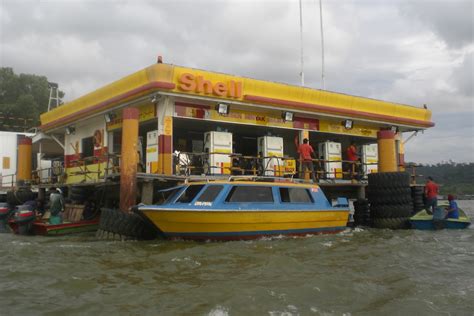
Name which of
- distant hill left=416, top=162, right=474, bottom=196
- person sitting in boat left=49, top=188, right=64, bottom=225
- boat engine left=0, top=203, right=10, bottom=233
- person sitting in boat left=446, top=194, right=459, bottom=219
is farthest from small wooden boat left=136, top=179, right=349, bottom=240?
distant hill left=416, top=162, right=474, bottom=196

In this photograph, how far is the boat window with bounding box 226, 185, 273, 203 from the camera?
12109 mm

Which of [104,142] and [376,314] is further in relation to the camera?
[104,142]

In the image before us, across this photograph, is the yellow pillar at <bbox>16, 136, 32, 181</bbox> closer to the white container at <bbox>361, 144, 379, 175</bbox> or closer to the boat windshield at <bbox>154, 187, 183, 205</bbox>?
the boat windshield at <bbox>154, 187, 183, 205</bbox>

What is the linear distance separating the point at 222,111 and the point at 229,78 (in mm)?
1229

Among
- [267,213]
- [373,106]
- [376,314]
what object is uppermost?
[373,106]

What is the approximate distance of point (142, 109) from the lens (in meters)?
16.9

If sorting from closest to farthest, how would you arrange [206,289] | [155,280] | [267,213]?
[206,289]
[155,280]
[267,213]

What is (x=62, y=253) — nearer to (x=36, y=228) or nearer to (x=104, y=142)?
(x=36, y=228)

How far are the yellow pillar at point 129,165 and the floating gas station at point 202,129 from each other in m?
0.03

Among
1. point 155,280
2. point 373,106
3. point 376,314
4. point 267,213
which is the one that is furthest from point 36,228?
point 373,106

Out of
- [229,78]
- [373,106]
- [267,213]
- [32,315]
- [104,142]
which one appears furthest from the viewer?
[373,106]

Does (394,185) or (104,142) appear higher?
(104,142)

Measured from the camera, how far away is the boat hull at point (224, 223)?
37.8 ft

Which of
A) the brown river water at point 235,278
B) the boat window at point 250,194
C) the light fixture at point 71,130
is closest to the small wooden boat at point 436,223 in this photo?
the brown river water at point 235,278
